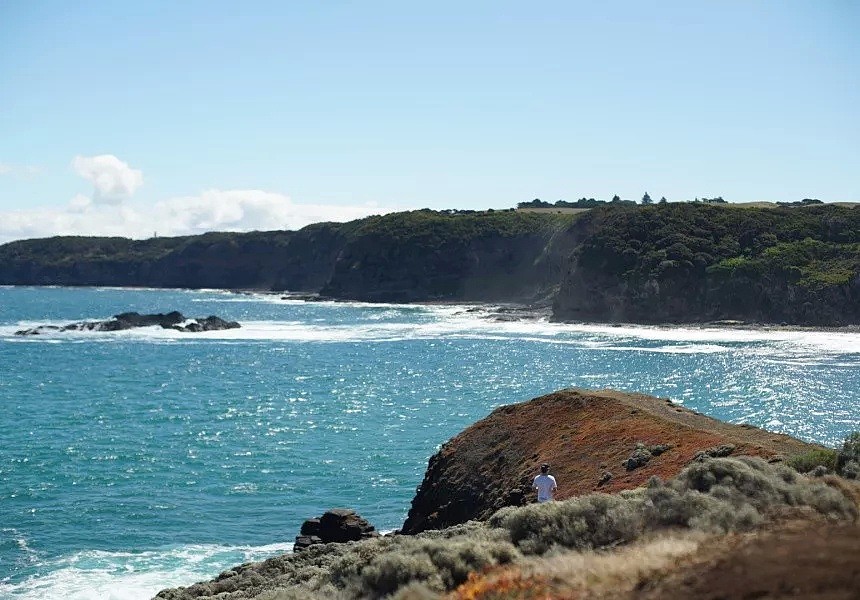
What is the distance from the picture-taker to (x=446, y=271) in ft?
574

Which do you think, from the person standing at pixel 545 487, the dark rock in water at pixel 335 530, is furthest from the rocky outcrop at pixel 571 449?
the person standing at pixel 545 487

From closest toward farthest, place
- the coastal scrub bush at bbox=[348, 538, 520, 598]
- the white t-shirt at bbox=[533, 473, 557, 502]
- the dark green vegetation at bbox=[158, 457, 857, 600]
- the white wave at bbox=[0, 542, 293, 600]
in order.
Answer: the coastal scrub bush at bbox=[348, 538, 520, 598] < the dark green vegetation at bbox=[158, 457, 857, 600] < the white t-shirt at bbox=[533, 473, 557, 502] < the white wave at bbox=[0, 542, 293, 600]

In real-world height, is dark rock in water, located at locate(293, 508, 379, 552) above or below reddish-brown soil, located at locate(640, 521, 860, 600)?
below

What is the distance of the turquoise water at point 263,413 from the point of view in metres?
29.2

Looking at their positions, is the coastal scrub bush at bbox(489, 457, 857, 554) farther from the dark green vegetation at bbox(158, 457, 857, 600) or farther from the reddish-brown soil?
the reddish-brown soil

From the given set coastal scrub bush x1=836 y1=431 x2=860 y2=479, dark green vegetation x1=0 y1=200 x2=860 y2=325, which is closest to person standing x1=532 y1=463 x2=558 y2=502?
coastal scrub bush x1=836 y1=431 x2=860 y2=479

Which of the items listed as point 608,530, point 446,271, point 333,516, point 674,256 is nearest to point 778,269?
point 674,256

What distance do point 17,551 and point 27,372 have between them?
49637mm

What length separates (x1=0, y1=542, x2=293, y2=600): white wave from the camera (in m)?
24.2

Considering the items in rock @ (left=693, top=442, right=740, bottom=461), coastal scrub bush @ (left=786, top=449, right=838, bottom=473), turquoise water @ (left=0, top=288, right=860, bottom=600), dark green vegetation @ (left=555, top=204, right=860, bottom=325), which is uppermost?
dark green vegetation @ (left=555, top=204, right=860, bottom=325)

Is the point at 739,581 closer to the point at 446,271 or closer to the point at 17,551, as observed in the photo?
the point at 17,551

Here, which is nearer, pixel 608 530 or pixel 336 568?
pixel 608 530

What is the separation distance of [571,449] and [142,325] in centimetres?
10015

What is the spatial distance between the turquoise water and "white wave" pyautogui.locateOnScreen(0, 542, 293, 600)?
0.27ft
